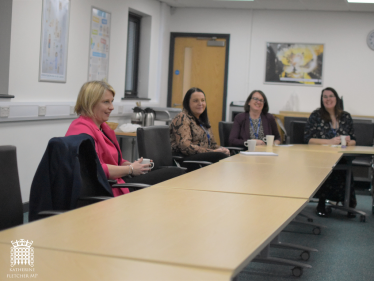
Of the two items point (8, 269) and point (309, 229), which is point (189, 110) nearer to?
point (309, 229)

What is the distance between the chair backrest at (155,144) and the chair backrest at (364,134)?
277cm

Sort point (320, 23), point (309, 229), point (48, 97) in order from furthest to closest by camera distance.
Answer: point (320, 23)
point (48, 97)
point (309, 229)

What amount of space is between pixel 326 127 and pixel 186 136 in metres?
1.67

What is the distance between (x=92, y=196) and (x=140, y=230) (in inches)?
33.6

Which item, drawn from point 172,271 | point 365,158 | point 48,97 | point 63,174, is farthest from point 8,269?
point 365,158

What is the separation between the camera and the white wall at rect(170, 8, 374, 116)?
23.0 feet

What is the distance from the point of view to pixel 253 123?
4883 mm

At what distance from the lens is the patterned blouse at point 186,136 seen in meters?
3.95

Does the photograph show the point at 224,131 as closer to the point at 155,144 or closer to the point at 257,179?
the point at 155,144

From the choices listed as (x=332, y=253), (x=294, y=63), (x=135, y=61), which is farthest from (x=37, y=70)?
(x=294, y=63)

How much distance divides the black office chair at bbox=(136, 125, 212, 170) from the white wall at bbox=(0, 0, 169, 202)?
1.47 meters

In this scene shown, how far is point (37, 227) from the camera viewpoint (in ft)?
4.41

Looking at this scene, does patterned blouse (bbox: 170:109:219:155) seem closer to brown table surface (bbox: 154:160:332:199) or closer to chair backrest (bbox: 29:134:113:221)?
brown table surface (bbox: 154:160:332:199)

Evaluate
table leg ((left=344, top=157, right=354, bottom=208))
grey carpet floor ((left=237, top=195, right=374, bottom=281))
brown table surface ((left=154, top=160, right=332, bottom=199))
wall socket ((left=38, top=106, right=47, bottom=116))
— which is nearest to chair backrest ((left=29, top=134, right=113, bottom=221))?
brown table surface ((left=154, top=160, right=332, bottom=199))
